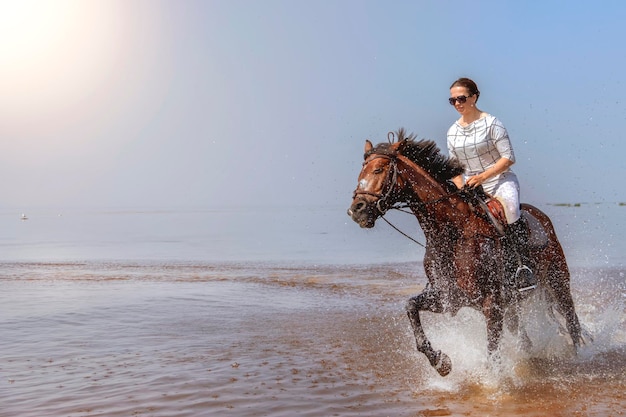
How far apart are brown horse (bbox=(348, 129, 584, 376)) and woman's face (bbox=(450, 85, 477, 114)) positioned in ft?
1.87

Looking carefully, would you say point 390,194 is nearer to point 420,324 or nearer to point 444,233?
point 444,233

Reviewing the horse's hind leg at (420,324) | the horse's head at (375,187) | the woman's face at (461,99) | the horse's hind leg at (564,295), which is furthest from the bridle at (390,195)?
the horse's hind leg at (564,295)

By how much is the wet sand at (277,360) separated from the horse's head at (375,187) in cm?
202

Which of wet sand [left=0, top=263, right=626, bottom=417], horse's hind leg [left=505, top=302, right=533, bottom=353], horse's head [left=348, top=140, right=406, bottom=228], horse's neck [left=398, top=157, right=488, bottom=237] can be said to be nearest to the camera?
horse's head [left=348, top=140, right=406, bottom=228]

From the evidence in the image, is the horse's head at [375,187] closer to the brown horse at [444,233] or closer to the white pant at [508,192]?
the brown horse at [444,233]

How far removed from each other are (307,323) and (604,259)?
58.8 feet

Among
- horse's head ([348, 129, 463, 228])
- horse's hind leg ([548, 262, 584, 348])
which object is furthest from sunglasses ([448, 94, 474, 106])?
horse's hind leg ([548, 262, 584, 348])

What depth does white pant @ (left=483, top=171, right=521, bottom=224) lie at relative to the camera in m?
7.57

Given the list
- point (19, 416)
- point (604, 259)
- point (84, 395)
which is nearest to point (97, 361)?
point (84, 395)

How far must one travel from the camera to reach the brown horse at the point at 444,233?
7172 millimetres

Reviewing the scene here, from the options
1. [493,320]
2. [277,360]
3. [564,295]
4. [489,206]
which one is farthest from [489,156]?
[277,360]

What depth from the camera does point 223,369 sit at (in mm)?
8797

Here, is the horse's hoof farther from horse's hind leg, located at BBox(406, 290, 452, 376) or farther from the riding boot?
the riding boot

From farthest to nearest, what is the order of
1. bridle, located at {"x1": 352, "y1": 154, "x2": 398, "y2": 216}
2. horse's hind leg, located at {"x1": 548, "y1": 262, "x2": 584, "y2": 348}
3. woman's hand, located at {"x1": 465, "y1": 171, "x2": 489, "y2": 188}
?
1. horse's hind leg, located at {"x1": 548, "y1": 262, "x2": 584, "y2": 348}
2. woman's hand, located at {"x1": 465, "y1": 171, "x2": 489, "y2": 188}
3. bridle, located at {"x1": 352, "y1": 154, "x2": 398, "y2": 216}
